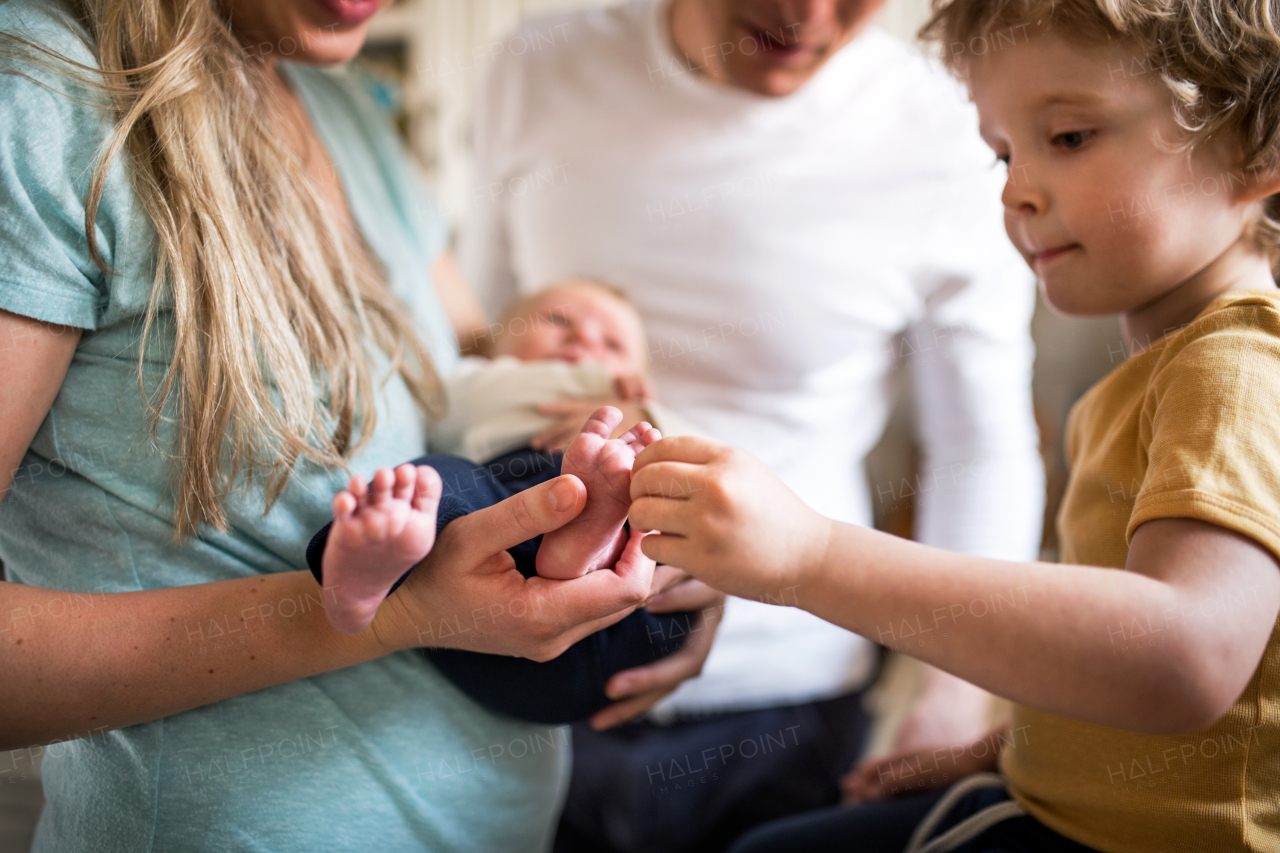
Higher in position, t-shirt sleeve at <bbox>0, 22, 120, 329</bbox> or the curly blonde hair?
the curly blonde hair

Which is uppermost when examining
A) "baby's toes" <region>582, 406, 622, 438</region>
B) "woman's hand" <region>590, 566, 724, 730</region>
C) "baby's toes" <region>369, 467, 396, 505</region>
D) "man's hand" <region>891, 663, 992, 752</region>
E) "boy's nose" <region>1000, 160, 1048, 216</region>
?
"boy's nose" <region>1000, 160, 1048, 216</region>

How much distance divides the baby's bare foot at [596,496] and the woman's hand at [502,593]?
0.02 m

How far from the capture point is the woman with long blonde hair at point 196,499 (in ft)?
2.10

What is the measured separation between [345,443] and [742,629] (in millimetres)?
654

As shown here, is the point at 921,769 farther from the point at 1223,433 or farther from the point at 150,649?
the point at 150,649

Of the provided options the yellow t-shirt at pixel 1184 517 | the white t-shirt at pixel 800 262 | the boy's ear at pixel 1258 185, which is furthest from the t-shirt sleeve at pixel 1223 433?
the white t-shirt at pixel 800 262

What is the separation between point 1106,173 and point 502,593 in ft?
1.97

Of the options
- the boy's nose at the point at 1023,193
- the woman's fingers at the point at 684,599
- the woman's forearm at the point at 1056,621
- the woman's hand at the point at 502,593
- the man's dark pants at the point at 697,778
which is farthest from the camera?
the man's dark pants at the point at 697,778

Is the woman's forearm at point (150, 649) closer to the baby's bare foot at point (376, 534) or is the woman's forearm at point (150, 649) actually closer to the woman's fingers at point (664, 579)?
the baby's bare foot at point (376, 534)

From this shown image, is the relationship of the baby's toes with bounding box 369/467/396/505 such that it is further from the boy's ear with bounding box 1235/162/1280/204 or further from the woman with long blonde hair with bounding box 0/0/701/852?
the boy's ear with bounding box 1235/162/1280/204

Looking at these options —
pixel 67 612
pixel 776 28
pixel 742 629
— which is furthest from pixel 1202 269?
pixel 67 612

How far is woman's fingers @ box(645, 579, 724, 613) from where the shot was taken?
2.74 feet

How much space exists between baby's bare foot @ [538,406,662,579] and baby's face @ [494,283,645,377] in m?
0.50

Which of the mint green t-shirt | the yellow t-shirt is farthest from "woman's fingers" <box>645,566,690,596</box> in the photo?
the yellow t-shirt
